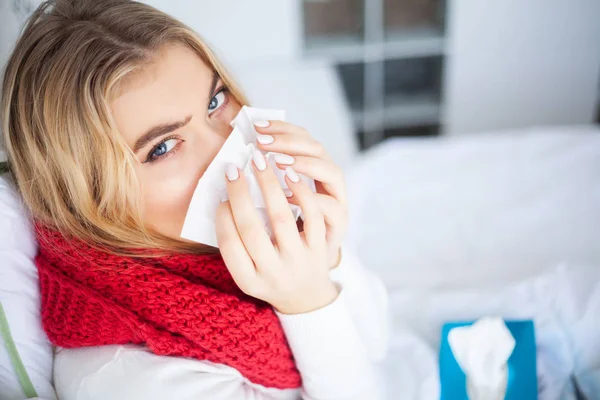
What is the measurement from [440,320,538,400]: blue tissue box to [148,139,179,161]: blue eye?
54 cm

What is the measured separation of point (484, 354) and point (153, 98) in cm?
61

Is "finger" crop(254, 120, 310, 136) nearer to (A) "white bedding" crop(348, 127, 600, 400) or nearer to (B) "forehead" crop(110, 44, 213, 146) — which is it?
(B) "forehead" crop(110, 44, 213, 146)

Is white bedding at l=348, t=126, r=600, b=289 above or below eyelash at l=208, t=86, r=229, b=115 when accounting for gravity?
below

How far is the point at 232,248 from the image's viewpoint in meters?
0.66

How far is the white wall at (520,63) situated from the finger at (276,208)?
54.5 inches

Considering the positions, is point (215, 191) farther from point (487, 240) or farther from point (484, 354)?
point (487, 240)

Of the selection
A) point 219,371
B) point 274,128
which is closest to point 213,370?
point 219,371

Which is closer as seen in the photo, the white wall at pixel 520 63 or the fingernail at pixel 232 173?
the fingernail at pixel 232 173

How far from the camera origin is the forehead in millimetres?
671

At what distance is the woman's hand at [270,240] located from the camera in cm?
65

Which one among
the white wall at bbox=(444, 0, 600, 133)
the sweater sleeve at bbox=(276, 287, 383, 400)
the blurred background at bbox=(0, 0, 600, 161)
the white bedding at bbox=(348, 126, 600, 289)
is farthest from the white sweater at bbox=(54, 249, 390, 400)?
the white wall at bbox=(444, 0, 600, 133)

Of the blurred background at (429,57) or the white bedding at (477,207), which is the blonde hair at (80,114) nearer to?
the white bedding at (477,207)

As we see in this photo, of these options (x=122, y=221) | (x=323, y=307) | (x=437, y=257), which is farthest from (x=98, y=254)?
(x=437, y=257)

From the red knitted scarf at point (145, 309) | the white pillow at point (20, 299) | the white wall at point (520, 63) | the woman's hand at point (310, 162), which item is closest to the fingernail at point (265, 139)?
the woman's hand at point (310, 162)
